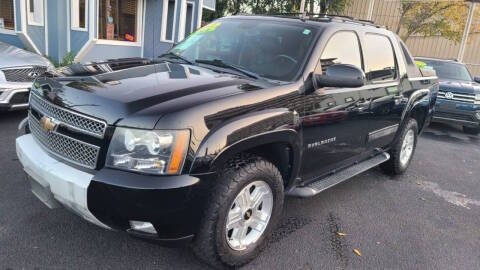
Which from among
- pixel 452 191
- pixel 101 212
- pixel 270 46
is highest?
pixel 270 46

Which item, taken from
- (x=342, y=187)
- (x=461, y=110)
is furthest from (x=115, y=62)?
(x=461, y=110)

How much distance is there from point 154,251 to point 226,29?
217 cm

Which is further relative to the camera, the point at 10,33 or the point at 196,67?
the point at 10,33

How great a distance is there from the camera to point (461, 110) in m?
9.15

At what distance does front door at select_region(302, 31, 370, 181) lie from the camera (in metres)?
3.36

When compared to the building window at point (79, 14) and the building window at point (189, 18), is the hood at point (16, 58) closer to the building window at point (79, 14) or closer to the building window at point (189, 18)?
the building window at point (79, 14)

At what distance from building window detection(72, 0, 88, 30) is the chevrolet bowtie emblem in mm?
7974

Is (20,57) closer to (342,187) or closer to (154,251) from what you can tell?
(154,251)

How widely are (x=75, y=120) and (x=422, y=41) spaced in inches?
988

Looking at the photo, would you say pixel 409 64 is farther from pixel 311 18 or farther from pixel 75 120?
pixel 75 120

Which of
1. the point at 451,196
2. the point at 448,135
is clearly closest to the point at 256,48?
the point at 451,196

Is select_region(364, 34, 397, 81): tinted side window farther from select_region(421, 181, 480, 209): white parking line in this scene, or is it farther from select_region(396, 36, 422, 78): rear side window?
select_region(421, 181, 480, 209): white parking line

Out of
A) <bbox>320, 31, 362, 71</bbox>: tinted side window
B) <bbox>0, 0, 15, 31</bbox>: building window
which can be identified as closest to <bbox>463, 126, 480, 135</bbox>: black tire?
<bbox>320, 31, 362, 71</bbox>: tinted side window

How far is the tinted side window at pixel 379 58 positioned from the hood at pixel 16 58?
4.72 meters
